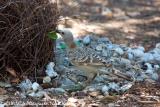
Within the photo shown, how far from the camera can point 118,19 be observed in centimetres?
642

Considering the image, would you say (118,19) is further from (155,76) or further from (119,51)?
(155,76)

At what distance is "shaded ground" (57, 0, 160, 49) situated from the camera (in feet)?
18.3

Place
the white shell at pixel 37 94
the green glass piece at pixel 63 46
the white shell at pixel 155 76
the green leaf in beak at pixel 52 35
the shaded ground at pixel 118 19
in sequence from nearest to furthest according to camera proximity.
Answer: the white shell at pixel 37 94 < the green leaf in beak at pixel 52 35 < the white shell at pixel 155 76 < the green glass piece at pixel 63 46 < the shaded ground at pixel 118 19

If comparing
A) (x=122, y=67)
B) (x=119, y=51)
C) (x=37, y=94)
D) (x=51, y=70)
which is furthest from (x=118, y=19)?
(x=37, y=94)

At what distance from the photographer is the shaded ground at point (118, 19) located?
559 cm

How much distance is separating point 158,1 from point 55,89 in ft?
13.6

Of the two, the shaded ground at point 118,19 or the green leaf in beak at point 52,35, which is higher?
the green leaf in beak at point 52,35

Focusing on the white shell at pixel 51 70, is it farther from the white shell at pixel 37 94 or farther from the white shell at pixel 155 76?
the white shell at pixel 155 76

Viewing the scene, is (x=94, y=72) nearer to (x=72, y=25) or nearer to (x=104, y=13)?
(x=72, y=25)

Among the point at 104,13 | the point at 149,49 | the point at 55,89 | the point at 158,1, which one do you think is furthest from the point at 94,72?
the point at 158,1

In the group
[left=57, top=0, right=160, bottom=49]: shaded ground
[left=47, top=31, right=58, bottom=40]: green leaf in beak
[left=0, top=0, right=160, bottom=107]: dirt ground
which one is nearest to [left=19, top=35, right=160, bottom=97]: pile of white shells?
[left=0, top=0, right=160, bottom=107]: dirt ground

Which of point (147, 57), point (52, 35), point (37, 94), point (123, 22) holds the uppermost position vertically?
point (52, 35)

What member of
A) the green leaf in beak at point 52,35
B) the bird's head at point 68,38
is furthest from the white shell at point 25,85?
the bird's head at point 68,38

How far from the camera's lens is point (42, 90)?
345cm
